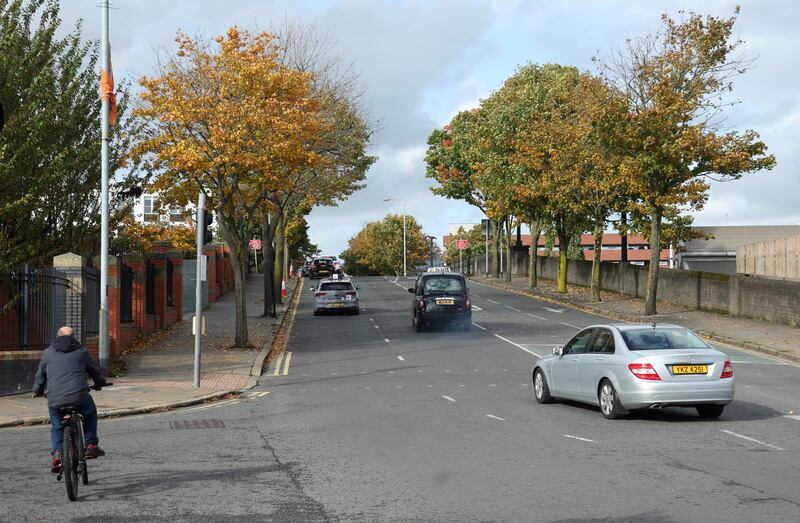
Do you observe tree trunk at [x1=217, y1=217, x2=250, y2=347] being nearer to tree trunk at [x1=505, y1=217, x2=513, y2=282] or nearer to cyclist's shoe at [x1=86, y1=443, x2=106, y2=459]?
cyclist's shoe at [x1=86, y1=443, x2=106, y2=459]

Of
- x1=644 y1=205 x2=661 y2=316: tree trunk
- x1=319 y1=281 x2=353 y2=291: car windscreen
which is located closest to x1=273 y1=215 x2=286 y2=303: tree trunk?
x1=319 y1=281 x2=353 y2=291: car windscreen

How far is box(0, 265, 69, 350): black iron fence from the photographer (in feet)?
69.8

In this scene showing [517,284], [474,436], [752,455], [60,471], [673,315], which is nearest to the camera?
[60,471]

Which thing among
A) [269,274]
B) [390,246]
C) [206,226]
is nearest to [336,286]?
[269,274]

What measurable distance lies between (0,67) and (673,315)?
90.4 feet

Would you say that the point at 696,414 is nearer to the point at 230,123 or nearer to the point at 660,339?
the point at 660,339

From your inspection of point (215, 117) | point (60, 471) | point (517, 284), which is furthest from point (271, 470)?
point (517, 284)

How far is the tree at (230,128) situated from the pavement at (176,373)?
7.14ft

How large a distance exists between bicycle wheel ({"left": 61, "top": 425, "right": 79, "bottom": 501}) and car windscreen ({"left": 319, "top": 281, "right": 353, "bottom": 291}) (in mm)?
33363

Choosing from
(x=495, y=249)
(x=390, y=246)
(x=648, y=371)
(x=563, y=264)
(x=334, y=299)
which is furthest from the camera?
(x=390, y=246)

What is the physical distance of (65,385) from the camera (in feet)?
33.5

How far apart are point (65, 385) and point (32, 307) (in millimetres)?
12317

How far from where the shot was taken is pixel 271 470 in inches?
432

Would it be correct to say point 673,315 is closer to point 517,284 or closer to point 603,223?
point 603,223
